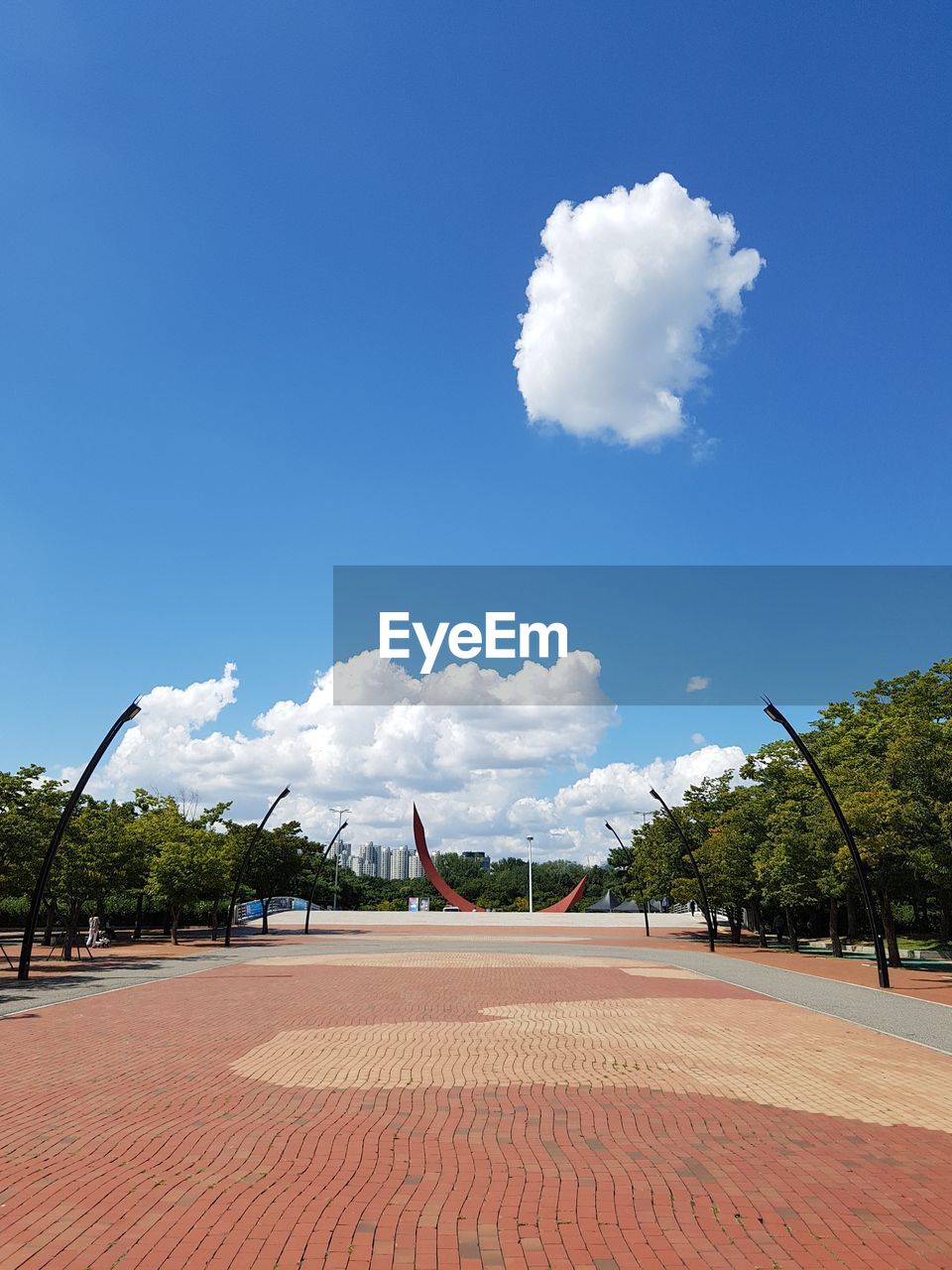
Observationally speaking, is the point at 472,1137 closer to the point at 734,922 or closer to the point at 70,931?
the point at 70,931

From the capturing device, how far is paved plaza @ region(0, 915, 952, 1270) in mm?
6219

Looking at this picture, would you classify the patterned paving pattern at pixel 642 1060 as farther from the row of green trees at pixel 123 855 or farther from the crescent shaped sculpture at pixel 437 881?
the crescent shaped sculpture at pixel 437 881

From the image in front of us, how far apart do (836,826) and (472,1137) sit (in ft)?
74.3

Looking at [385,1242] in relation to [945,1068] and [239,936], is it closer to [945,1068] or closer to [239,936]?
[945,1068]

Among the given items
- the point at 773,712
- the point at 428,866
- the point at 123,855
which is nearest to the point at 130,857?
the point at 123,855

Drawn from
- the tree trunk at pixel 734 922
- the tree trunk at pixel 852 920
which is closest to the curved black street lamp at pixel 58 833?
the tree trunk at pixel 852 920

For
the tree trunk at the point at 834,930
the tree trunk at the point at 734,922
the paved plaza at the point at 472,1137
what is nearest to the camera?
the paved plaza at the point at 472,1137

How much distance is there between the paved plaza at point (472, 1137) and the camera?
6.22 meters

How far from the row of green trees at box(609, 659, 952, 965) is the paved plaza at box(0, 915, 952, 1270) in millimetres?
6812

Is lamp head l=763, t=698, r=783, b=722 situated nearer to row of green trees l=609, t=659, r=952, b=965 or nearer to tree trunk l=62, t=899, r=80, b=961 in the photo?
row of green trees l=609, t=659, r=952, b=965

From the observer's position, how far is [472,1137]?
8.64 m

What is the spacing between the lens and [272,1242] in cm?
612

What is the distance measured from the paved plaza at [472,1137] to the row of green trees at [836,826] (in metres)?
6.81

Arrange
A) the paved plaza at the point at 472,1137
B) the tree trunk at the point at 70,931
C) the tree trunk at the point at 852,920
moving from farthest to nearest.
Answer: the tree trunk at the point at 852,920, the tree trunk at the point at 70,931, the paved plaza at the point at 472,1137
